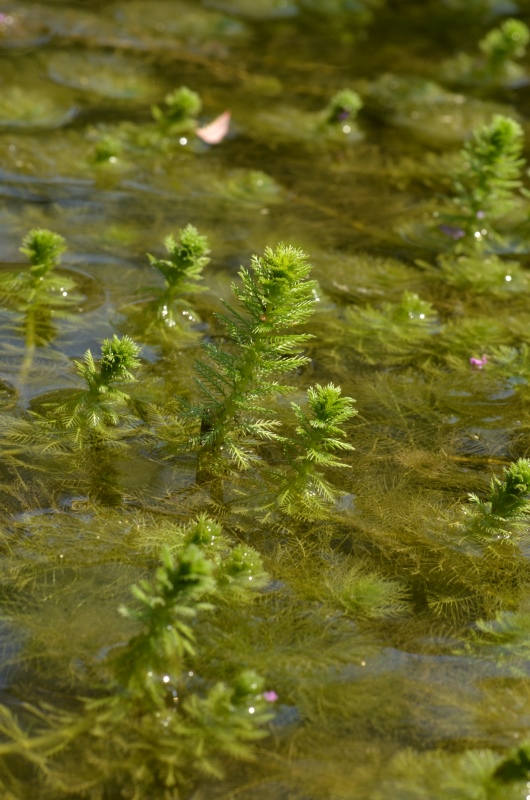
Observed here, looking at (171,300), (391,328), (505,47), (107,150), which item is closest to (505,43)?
(505,47)

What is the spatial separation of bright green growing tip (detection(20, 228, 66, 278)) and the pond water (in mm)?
153

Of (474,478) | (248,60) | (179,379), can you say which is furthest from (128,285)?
(248,60)

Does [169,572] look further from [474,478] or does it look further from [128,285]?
[128,285]

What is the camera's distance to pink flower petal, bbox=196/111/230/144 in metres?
5.53

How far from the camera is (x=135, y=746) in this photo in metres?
2.37

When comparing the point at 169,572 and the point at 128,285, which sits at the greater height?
the point at 169,572

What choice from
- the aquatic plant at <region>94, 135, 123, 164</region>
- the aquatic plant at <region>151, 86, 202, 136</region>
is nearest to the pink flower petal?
the aquatic plant at <region>151, 86, 202, 136</region>

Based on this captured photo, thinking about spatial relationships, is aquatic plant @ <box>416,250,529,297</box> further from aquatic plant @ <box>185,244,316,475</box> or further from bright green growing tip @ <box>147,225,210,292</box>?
aquatic plant @ <box>185,244,316,475</box>

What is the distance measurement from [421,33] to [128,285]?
4.26 m

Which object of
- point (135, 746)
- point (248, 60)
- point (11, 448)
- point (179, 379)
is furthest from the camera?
point (248, 60)

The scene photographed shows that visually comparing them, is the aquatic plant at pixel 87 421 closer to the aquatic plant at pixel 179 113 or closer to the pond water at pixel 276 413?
the pond water at pixel 276 413

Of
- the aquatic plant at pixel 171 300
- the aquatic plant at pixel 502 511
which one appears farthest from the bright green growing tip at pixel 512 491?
the aquatic plant at pixel 171 300

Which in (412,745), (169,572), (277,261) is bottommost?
(412,745)

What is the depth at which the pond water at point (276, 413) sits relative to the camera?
7.98ft
